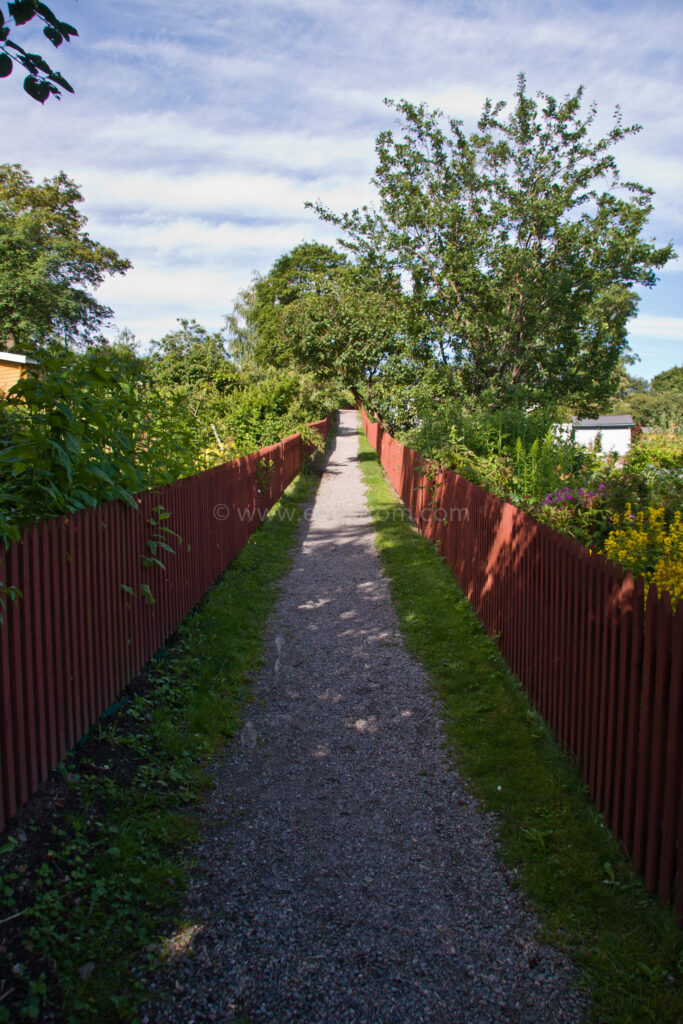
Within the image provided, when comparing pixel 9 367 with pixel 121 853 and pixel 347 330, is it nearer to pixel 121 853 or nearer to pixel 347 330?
pixel 347 330

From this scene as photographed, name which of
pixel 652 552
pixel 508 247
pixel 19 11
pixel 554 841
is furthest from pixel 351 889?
pixel 508 247

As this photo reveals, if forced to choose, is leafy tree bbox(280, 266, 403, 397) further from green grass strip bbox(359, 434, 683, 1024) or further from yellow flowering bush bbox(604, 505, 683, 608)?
green grass strip bbox(359, 434, 683, 1024)

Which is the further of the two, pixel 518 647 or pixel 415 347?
pixel 415 347

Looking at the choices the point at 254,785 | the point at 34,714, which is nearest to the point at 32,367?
the point at 34,714

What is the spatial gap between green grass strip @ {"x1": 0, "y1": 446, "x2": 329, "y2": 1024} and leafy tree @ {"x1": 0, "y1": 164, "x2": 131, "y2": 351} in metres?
28.5

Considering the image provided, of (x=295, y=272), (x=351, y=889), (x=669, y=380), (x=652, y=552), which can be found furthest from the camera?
(x=669, y=380)

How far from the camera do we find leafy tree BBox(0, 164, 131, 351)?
33.0 meters

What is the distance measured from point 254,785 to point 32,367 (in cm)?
319

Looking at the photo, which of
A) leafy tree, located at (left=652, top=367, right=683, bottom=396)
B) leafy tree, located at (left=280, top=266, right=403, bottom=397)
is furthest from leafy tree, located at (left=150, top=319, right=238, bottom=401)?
leafy tree, located at (left=652, top=367, right=683, bottom=396)

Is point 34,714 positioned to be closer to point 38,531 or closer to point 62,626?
point 62,626

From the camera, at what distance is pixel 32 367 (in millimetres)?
4523

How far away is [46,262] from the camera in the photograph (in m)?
33.7

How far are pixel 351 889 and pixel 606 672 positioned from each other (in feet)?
5.53

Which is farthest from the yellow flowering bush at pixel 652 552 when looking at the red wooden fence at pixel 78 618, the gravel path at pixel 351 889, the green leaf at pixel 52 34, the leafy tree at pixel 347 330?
the leafy tree at pixel 347 330
